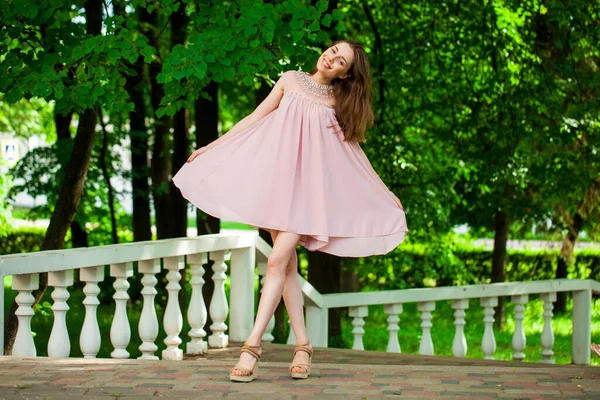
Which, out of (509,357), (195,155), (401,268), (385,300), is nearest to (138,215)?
(401,268)

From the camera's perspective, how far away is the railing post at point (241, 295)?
6.71 m

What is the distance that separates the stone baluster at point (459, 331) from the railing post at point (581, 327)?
48.4 inches

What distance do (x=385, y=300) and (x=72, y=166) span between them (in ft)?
9.35

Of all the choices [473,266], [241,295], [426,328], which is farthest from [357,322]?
[473,266]

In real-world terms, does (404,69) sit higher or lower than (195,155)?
higher

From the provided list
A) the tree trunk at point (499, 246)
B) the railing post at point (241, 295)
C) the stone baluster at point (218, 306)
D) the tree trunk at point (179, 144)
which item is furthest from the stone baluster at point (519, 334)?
the tree trunk at point (499, 246)

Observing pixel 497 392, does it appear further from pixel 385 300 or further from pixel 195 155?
pixel 385 300

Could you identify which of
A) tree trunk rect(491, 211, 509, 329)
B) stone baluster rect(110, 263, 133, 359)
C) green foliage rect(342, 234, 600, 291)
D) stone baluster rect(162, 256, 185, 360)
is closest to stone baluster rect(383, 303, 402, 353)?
stone baluster rect(162, 256, 185, 360)

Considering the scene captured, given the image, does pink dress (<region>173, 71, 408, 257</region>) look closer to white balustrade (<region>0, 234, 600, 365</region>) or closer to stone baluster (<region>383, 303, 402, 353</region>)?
white balustrade (<region>0, 234, 600, 365</region>)

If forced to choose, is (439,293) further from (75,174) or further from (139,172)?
(139,172)

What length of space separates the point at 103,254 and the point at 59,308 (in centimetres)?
38

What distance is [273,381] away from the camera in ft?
15.6

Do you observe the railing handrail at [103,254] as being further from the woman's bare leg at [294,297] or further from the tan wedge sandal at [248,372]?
the tan wedge sandal at [248,372]

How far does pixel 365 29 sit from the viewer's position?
13.1 metres
